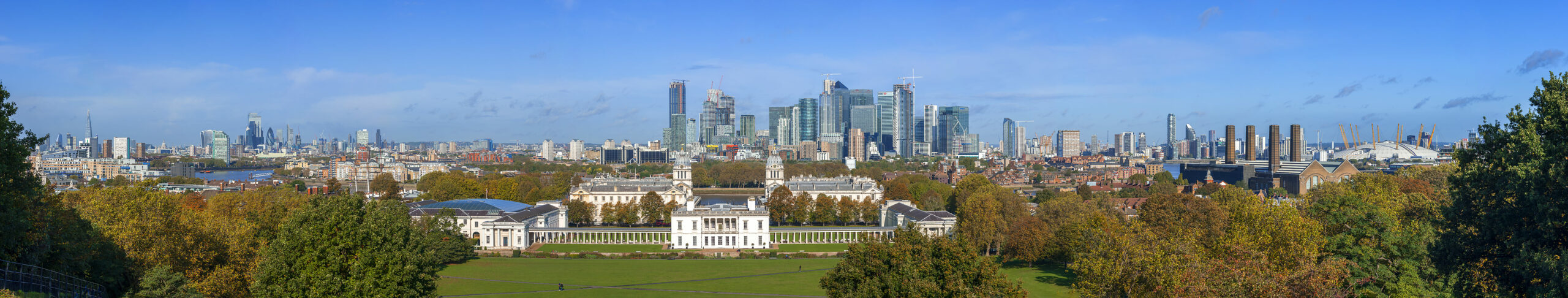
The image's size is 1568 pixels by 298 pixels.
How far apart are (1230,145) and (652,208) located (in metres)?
85.2

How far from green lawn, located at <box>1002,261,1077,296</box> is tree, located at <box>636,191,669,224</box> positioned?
96.8 ft

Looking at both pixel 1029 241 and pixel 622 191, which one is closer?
pixel 1029 241

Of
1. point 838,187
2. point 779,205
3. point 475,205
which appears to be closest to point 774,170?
point 838,187

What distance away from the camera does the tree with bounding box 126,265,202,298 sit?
863 inches

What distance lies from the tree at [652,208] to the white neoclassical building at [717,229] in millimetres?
8384

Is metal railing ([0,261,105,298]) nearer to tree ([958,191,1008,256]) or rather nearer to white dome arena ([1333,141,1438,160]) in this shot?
tree ([958,191,1008,256])

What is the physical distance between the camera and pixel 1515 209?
18.4 metres

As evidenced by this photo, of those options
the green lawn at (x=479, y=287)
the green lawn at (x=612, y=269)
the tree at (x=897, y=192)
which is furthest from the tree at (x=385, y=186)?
the green lawn at (x=479, y=287)

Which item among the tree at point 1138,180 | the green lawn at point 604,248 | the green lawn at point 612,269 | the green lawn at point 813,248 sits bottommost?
the green lawn at point 813,248

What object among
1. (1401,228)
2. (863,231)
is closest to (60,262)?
(1401,228)

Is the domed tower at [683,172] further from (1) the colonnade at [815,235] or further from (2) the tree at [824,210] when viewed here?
(1) the colonnade at [815,235]

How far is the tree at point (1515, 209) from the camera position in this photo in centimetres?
1730

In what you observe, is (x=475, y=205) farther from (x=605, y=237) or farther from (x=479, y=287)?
(x=479, y=287)

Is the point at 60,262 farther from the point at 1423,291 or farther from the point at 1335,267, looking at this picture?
the point at 1423,291
